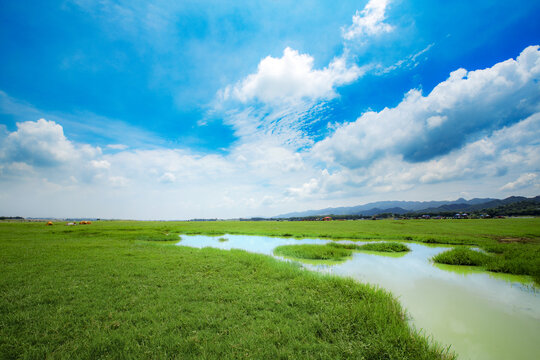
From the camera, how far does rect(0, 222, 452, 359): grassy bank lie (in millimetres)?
4738

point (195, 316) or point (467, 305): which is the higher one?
point (195, 316)

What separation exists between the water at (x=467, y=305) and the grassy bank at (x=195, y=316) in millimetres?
1268

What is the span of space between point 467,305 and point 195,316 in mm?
10493

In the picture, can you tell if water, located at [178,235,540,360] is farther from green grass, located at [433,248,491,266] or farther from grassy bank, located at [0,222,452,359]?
grassy bank, located at [0,222,452,359]

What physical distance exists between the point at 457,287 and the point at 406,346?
25.2 ft

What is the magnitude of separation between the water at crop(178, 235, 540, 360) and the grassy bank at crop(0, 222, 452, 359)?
1.27 metres

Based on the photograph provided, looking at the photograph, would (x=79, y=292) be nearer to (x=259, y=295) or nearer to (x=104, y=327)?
(x=104, y=327)

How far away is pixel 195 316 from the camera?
6.12 metres

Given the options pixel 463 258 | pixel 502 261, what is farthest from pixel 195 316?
pixel 502 261

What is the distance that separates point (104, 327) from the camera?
5484 millimetres

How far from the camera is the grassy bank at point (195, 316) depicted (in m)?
4.74

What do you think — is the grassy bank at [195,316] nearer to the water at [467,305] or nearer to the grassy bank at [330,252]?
the water at [467,305]

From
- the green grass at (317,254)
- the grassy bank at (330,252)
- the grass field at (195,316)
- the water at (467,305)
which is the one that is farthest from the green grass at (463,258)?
the grass field at (195,316)

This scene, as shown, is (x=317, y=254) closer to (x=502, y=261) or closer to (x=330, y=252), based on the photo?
(x=330, y=252)
